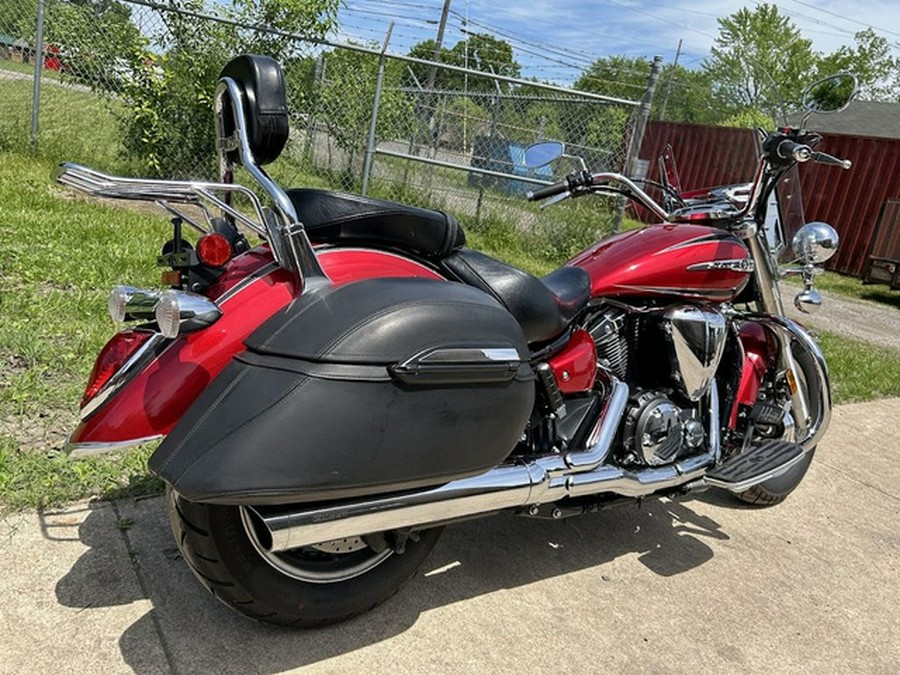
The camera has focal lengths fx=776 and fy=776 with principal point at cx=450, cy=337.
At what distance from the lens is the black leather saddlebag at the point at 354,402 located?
1608 mm

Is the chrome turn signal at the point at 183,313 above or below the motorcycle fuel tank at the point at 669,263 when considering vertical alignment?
below

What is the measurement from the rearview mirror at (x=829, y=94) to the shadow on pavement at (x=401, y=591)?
1.70 metres

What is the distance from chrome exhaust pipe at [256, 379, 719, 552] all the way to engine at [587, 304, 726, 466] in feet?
Result: 0.23

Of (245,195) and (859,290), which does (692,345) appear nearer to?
(245,195)

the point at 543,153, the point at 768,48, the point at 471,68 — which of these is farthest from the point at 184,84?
the point at 768,48

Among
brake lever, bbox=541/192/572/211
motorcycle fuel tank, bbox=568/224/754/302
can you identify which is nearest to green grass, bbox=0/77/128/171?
brake lever, bbox=541/192/572/211

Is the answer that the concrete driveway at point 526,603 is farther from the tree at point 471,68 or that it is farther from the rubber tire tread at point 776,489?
the tree at point 471,68

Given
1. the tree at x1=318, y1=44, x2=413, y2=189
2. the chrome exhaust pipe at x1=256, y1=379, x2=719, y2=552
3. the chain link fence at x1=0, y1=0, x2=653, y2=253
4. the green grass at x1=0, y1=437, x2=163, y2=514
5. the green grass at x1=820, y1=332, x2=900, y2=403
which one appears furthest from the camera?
the tree at x1=318, y1=44, x2=413, y2=189

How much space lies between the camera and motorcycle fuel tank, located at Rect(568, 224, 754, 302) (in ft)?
8.56

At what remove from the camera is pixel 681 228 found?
274 cm

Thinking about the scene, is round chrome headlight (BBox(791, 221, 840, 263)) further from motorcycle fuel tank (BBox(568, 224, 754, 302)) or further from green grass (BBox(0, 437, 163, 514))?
green grass (BBox(0, 437, 163, 514))

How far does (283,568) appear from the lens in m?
1.97

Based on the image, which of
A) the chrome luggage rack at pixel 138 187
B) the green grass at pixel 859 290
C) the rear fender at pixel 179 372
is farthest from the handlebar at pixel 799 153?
the green grass at pixel 859 290

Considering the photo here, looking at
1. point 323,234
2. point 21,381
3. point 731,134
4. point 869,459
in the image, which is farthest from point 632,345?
point 731,134
